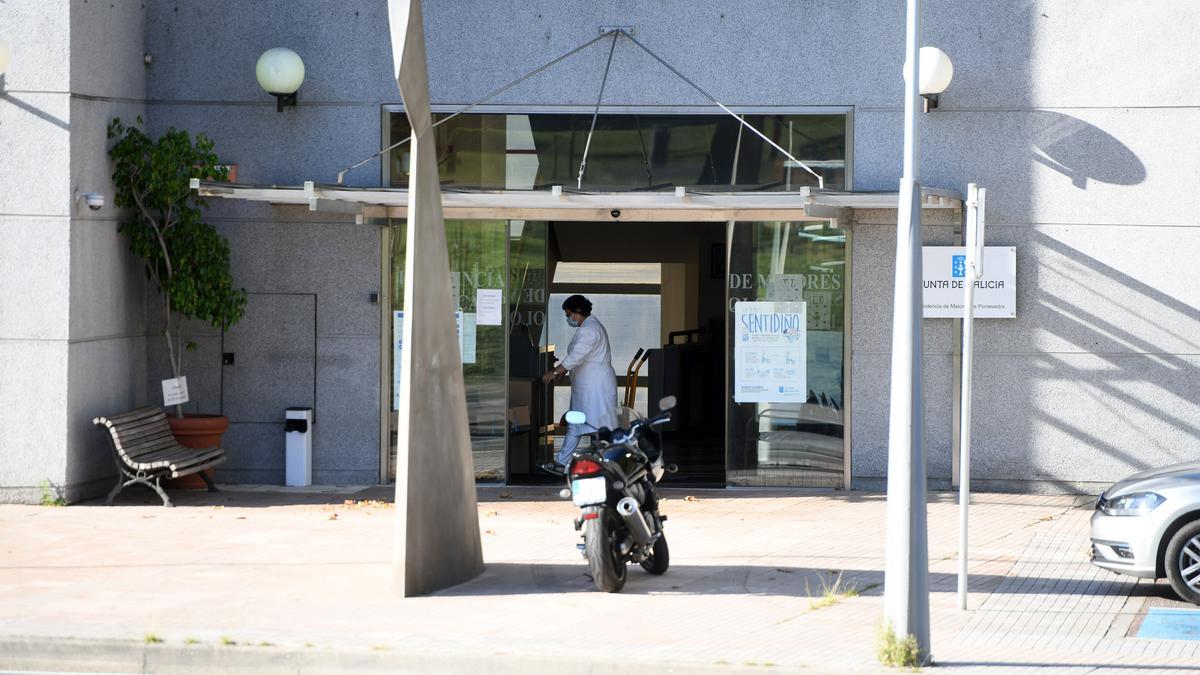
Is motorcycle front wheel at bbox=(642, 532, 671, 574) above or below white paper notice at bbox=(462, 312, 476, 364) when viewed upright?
below

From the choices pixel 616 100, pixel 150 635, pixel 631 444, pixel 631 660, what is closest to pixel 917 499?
pixel 631 660

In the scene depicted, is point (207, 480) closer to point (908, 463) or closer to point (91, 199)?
point (91, 199)

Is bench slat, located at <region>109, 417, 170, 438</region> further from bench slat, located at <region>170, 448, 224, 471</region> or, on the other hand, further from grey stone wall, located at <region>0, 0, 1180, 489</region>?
grey stone wall, located at <region>0, 0, 1180, 489</region>

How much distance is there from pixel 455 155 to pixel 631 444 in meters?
5.90

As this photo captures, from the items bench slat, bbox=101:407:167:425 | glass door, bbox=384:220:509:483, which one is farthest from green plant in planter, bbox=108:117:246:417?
glass door, bbox=384:220:509:483

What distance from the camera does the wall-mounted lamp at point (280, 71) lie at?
13617mm

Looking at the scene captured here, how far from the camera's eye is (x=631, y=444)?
9.12m

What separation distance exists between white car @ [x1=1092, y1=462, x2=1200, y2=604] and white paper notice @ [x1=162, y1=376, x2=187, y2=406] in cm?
843

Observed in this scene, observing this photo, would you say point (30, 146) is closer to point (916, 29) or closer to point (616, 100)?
point (616, 100)

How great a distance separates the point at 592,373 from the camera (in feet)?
43.6

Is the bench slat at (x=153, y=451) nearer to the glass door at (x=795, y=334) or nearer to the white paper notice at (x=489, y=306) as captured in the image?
the white paper notice at (x=489, y=306)

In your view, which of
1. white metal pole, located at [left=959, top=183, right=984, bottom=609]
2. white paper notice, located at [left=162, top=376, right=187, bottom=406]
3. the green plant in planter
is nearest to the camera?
white metal pole, located at [left=959, top=183, right=984, bottom=609]

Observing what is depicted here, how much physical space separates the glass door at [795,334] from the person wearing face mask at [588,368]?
58.1 inches

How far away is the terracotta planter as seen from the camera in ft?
44.8
